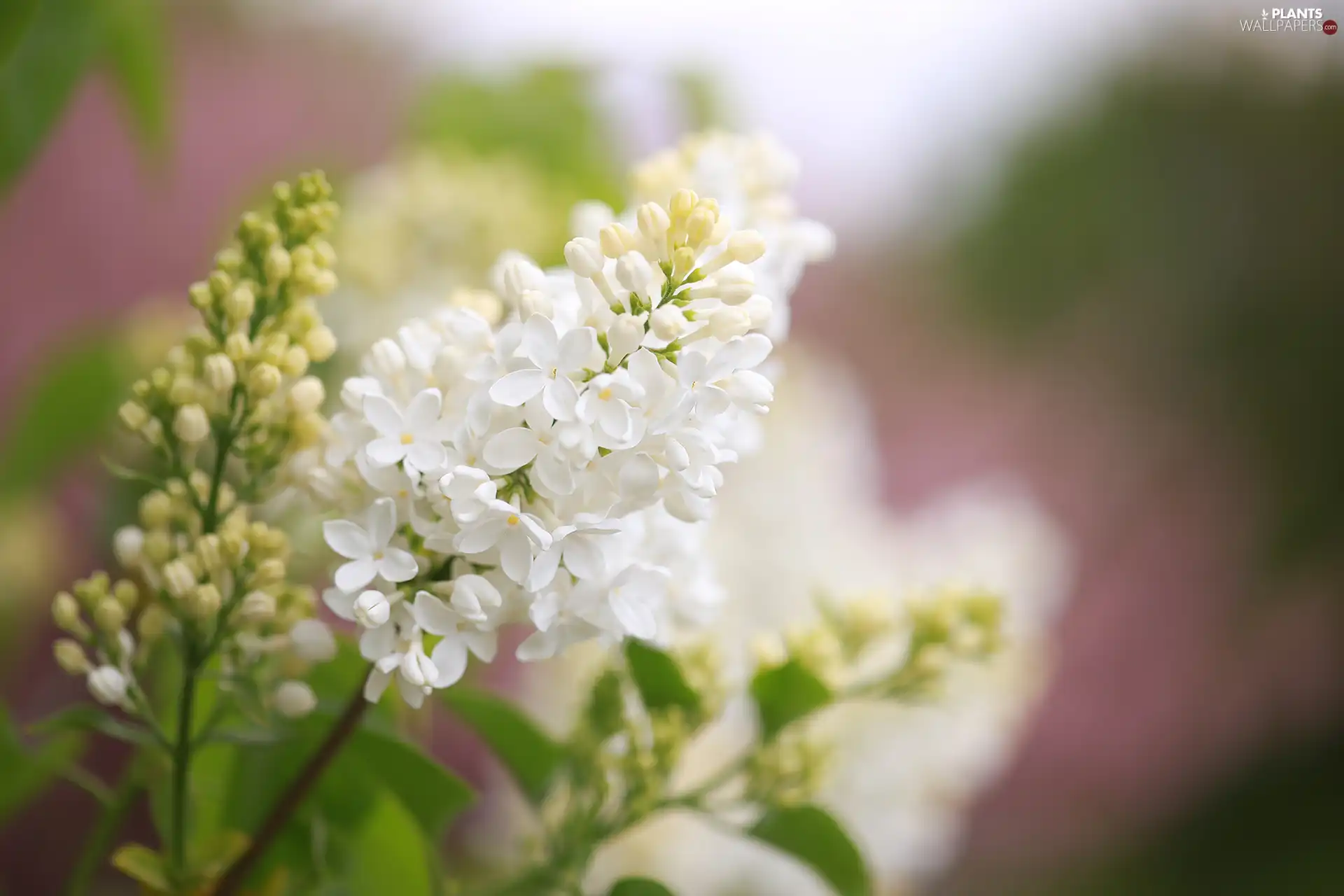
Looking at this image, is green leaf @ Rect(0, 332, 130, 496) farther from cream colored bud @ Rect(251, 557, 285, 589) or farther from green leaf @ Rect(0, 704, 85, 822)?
cream colored bud @ Rect(251, 557, 285, 589)

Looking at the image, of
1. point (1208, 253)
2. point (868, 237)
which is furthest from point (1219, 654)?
point (868, 237)

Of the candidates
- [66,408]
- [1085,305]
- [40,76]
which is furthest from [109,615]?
[1085,305]

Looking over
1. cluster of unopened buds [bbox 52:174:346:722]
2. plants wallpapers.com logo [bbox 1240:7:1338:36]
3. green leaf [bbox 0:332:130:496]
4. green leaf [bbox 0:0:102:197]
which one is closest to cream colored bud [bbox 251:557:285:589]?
cluster of unopened buds [bbox 52:174:346:722]

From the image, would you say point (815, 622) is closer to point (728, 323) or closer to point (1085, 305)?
point (728, 323)

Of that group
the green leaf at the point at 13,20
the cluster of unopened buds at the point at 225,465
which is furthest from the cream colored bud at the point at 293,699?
the green leaf at the point at 13,20

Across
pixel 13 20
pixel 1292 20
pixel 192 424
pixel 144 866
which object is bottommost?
pixel 144 866

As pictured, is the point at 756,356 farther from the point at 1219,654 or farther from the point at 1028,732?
the point at 1219,654
